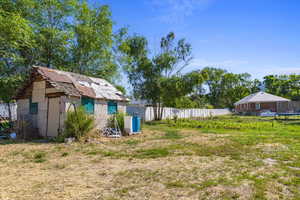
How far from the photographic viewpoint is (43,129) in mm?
11383

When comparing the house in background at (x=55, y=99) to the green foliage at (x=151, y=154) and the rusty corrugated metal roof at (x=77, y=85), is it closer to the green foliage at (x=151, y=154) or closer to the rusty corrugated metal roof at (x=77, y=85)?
the rusty corrugated metal roof at (x=77, y=85)

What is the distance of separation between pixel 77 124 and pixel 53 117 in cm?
198

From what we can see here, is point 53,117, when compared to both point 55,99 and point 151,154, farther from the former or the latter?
point 151,154

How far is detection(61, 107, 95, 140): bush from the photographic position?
393 inches

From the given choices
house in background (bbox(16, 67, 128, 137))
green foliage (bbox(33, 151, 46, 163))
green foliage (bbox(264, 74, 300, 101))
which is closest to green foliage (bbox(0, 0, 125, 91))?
house in background (bbox(16, 67, 128, 137))

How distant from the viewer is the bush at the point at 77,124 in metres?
9.98

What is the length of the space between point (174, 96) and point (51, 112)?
1485 cm

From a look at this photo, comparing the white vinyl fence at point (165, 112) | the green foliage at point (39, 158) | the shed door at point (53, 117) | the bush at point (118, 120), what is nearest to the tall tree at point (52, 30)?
the shed door at point (53, 117)

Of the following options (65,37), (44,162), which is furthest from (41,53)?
(44,162)

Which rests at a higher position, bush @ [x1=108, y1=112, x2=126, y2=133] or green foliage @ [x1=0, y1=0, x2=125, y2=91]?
green foliage @ [x1=0, y1=0, x2=125, y2=91]

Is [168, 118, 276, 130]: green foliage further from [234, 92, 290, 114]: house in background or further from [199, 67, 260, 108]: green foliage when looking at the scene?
[199, 67, 260, 108]: green foliage

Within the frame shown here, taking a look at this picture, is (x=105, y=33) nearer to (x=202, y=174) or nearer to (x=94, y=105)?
(x=94, y=105)

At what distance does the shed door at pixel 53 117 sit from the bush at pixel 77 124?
1.03 metres

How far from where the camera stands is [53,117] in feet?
36.0
